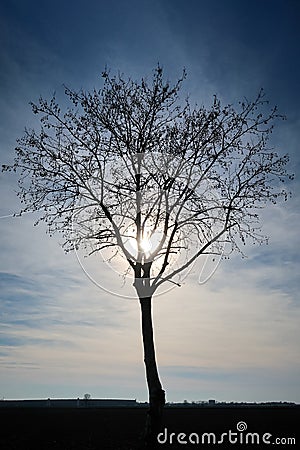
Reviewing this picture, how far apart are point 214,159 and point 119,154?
4144 mm

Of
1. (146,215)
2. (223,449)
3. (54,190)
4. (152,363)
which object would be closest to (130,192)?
(146,215)

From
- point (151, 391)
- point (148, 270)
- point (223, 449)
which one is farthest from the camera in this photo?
point (223, 449)

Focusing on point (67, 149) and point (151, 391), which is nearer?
point (151, 391)

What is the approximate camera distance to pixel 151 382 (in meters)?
20.5

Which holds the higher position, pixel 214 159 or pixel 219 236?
pixel 214 159

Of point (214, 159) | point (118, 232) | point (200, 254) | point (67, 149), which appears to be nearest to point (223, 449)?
point (200, 254)

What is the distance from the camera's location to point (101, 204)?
74.5 feet

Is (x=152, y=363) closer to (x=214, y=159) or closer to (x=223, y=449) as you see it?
(x=223, y=449)

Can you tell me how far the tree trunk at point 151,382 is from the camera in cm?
1991

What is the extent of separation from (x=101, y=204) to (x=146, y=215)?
6.48 feet

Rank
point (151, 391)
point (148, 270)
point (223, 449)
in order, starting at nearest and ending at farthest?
point (151, 391) → point (148, 270) → point (223, 449)

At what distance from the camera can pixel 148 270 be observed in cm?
2217

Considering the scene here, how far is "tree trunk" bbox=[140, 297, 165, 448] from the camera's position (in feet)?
65.3

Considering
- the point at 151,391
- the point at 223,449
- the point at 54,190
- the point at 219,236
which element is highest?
the point at 54,190
